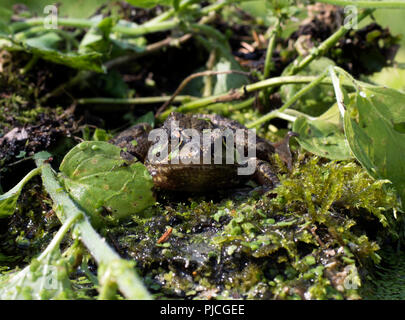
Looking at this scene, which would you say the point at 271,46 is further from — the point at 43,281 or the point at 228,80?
the point at 43,281

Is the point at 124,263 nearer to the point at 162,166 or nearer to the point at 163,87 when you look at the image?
the point at 162,166

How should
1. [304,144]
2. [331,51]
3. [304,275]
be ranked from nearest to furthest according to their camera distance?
[304,275] → [304,144] → [331,51]

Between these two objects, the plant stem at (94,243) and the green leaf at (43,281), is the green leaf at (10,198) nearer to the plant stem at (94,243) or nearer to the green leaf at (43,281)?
the plant stem at (94,243)

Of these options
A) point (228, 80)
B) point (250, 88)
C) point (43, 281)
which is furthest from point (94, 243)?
point (228, 80)

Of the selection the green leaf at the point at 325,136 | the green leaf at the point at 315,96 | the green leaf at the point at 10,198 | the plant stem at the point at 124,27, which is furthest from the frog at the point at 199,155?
the plant stem at the point at 124,27

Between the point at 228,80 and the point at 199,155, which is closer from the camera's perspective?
the point at 199,155
